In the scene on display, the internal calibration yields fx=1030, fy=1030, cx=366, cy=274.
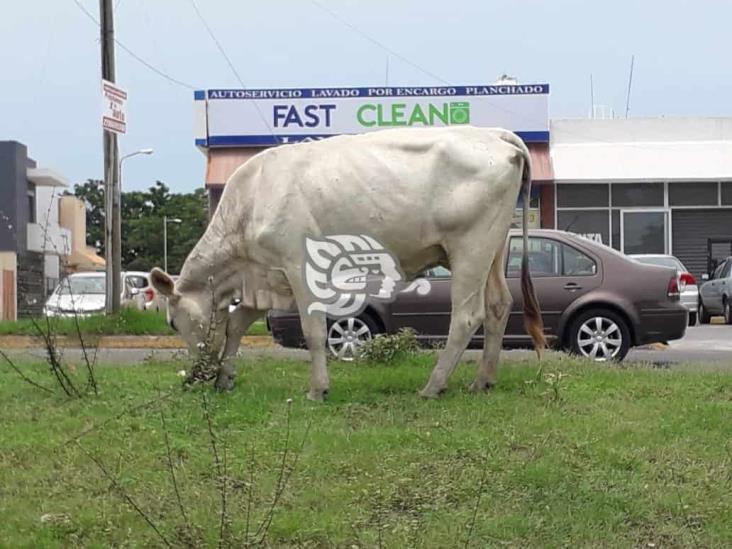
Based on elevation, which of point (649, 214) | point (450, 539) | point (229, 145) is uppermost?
point (229, 145)

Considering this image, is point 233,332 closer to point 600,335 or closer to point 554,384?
point 554,384

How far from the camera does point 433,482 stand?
5.16m

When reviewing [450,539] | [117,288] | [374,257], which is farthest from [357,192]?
[117,288]

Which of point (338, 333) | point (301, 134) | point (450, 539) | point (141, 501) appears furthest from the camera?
point (301, 134)

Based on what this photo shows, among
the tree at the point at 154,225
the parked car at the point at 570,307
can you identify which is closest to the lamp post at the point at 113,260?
the parked car at the point at 570,307

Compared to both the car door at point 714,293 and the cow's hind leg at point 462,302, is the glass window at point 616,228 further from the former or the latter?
the cow's hind leg at point 462,302

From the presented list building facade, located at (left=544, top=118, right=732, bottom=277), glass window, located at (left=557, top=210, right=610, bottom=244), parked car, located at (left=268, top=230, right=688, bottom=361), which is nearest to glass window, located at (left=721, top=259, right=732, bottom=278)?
building facade, located at (left=544, top=118, right=732, bottom=277)

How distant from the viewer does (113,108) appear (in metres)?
15.5

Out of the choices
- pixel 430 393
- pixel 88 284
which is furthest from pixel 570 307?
pixel 88 284

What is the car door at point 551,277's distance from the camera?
1170 centimetres

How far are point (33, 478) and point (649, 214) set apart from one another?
27.1 m

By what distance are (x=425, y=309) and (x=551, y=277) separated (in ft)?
4.93

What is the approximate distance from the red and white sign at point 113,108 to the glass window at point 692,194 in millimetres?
19144

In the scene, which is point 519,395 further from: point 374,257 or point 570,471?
point 570,471
